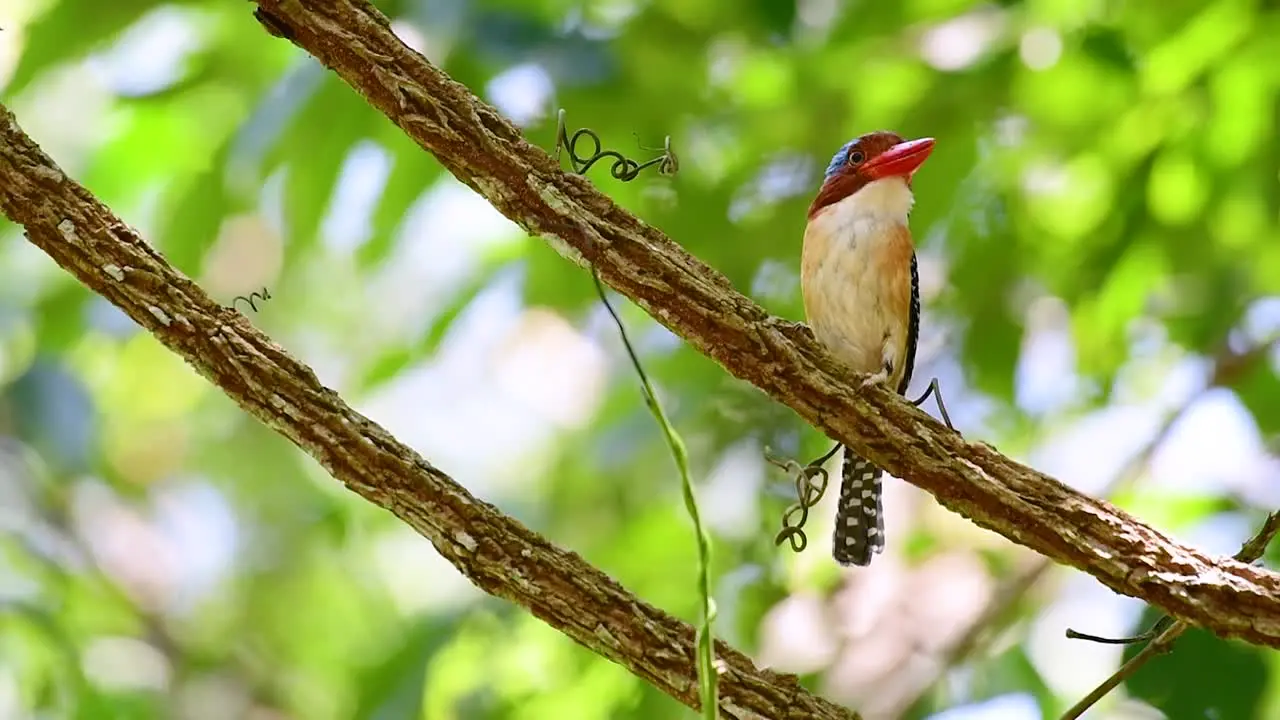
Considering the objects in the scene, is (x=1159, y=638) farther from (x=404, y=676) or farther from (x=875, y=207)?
(x=404, y=676)

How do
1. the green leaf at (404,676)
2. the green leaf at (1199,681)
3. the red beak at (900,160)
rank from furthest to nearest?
the green leaf at (404,676)
the red beak at (900,160)
the green leaf at (1199,681)

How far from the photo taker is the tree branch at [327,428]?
1645 mm

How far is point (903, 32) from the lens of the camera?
10.5 feet

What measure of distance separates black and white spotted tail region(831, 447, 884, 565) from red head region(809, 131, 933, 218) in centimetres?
64

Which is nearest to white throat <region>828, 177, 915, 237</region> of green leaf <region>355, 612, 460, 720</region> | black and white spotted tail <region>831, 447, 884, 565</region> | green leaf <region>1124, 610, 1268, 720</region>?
black and white spotted tail <region>831, 447, 884, 565</region>

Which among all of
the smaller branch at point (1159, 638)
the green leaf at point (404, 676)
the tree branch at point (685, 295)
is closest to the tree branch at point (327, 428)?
the tree branch at point (685, 295)

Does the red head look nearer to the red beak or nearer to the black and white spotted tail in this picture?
the red beak

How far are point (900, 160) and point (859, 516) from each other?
3.05 feet

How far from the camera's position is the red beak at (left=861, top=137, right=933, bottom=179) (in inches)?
105

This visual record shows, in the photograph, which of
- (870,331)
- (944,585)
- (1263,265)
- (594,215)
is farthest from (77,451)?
(1263,265)

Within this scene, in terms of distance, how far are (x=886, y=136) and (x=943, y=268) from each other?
0.66 metres

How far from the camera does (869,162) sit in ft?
9.16

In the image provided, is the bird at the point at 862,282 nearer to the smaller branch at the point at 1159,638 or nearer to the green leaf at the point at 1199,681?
the green leaf at the point at 1199,681

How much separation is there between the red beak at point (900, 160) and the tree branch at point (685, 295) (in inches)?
42.5
